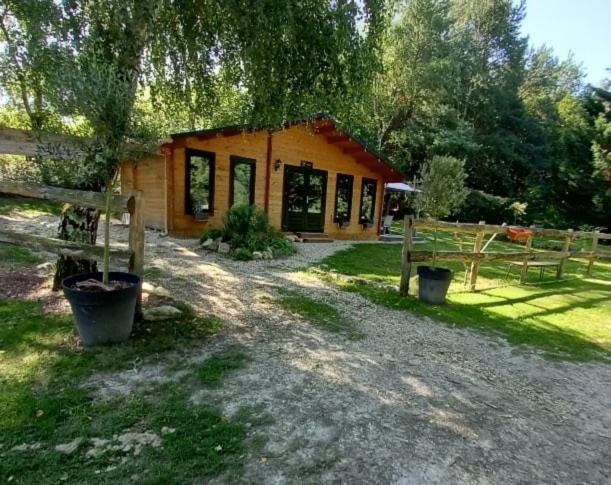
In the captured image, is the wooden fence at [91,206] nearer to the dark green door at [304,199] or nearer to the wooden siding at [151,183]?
the wooden siding at [151,183]

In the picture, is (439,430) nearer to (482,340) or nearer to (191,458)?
(191,458)

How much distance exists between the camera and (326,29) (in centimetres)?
413

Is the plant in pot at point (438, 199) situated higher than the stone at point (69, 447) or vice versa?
the plant in pot at point (438, 199)

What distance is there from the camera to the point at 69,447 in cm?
193

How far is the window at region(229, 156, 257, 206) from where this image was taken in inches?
400

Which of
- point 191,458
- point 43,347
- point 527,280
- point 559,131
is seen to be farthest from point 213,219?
point 559,131

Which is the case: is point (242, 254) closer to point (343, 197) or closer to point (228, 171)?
point (228, 171)

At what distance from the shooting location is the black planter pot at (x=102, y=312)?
2867 millimetres

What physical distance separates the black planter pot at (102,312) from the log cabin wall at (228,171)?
567 cm

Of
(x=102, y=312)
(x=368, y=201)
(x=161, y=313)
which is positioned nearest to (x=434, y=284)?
(x=161, y=313)

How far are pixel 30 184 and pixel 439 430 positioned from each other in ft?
12.8

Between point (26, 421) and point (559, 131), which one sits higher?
point (559, 131)

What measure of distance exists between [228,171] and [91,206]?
6888mm

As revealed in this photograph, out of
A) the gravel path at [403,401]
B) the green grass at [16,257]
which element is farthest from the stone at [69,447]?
the green grass at [16,257]
